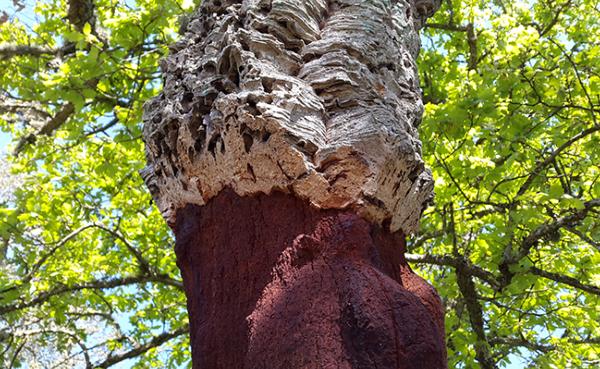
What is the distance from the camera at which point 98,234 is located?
7773 mm

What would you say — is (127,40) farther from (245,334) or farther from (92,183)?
(245,334)

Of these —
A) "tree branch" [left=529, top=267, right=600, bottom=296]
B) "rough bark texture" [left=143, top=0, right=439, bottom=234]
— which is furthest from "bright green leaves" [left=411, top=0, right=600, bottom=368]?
"rough bark texture" [left=143, top=0, right=439, bottom=234]

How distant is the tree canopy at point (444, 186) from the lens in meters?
5.36

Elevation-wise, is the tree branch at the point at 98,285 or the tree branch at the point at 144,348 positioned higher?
the tree branch at the point at 98,285

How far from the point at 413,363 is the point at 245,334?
0.46 meters

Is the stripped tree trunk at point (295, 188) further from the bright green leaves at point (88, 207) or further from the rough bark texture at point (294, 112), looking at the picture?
the bright green leaves at point (88, 207)

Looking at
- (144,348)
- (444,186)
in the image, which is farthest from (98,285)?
(444,186)

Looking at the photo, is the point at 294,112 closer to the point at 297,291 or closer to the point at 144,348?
the point at 297,291

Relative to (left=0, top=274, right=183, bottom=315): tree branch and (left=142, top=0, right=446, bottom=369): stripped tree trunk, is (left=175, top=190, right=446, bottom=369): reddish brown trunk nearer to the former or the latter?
(left=142, top=0, right=446, bottom=369): stripped tree trunk

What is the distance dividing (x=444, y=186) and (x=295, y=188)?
399cm

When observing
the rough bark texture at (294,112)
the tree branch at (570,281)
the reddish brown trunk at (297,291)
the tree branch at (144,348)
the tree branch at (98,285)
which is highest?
the tree branch at (98,285)

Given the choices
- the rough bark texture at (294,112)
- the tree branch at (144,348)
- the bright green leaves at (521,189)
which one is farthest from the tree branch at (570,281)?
the tree branch at (144,348)

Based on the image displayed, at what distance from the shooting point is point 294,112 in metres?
1.88

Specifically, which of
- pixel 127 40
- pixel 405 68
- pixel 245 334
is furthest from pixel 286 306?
pixel 127 40
